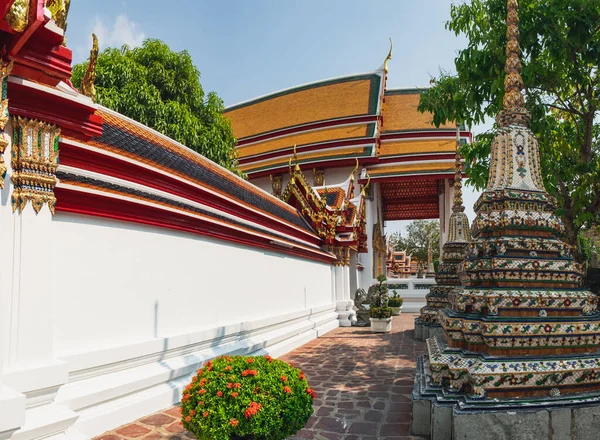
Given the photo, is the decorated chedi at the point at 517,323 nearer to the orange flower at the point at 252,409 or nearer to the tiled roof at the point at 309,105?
the orange flower at the point at 252,409

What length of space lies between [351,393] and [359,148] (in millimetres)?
16093

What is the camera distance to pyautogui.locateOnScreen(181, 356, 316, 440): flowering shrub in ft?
9.58

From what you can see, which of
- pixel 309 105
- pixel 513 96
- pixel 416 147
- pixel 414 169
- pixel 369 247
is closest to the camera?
pixel 513 96

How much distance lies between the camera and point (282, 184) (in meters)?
22.6

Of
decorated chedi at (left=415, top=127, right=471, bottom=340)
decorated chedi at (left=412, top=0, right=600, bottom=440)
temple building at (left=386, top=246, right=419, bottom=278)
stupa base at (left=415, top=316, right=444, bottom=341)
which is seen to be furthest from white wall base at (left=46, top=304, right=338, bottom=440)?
temple building at (left=386, top=246, right=419, bottom=278)

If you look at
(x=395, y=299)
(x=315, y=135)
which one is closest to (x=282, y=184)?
(x=315, y=135)

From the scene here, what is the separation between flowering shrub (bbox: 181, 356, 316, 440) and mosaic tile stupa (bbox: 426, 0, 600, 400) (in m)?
1.70

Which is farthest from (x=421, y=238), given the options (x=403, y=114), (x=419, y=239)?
(x=403, y=114)

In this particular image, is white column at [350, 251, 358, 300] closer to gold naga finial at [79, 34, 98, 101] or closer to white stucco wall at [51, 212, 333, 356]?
white stucco wall at [51, 212, 333, 356]

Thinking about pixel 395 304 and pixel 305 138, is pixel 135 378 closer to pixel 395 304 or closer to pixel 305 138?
pixel 395 304

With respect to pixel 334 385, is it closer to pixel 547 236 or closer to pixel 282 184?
pixel 547 236

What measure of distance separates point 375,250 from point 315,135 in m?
6.53

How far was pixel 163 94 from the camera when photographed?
15289mm

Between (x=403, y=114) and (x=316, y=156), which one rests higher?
(x=403, y=114)
